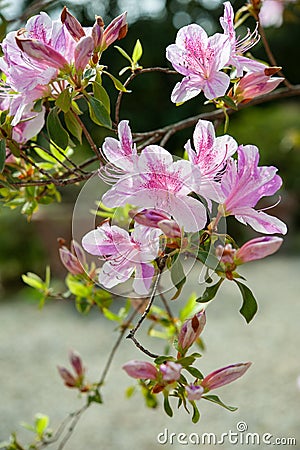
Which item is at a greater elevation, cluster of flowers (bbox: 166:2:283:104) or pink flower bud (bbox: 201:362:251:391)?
cluster of flowers (bbox: 166:2:283:104)

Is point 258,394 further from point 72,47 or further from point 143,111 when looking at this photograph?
point 143,111

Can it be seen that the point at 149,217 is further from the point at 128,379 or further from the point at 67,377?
the point at 128,379

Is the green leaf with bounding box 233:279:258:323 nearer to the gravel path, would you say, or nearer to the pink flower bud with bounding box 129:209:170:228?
the pink flower bud with bounding box 129:209:170:228

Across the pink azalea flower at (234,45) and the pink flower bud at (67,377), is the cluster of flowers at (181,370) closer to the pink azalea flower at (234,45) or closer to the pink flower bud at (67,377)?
the pink azalea flower at (234,45)
